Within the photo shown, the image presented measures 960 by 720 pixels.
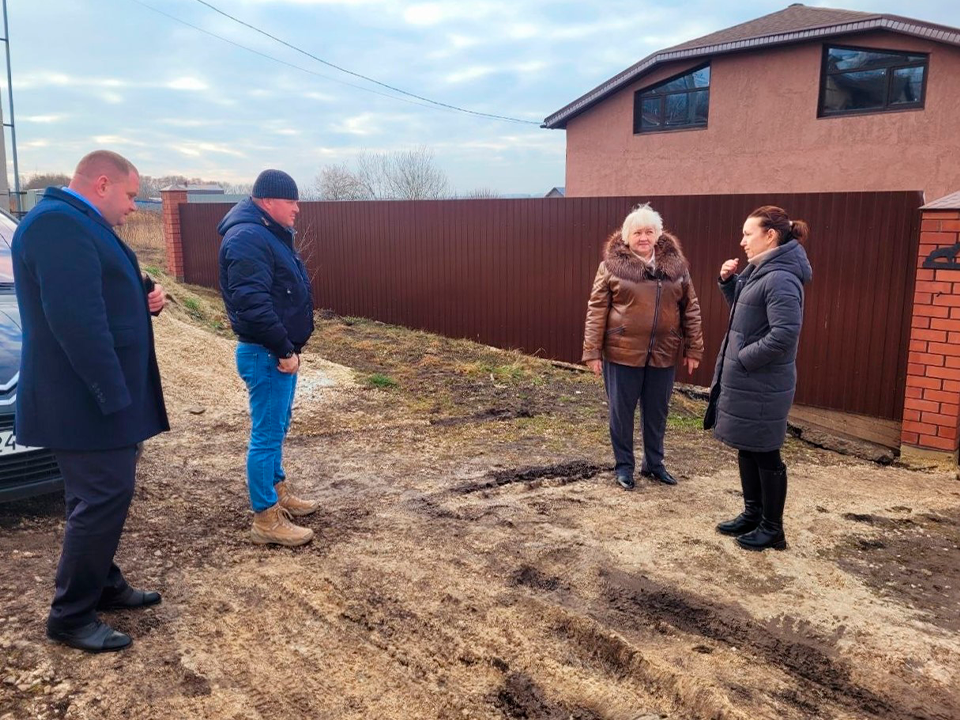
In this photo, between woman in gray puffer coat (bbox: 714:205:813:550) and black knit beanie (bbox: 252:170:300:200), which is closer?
woman in gray puffer coat (bbox: 714:205:813:550)

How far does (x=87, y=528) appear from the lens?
109 inches

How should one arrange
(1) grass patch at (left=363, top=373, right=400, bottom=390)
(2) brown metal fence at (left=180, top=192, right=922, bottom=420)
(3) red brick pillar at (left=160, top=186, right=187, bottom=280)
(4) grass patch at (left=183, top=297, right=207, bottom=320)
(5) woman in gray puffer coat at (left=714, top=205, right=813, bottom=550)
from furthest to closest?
(3) red brick pillar at (left=160, top=186, right=187, bottom=280) < (4) grass patch at (left=183, top=297, right=207, bottom=320) < (1) grass patch at (left=363, top=373, right=400, bottom=390) < (2) brown metal fence at (left=180, top=192, right=922, bottom=420) < (5) woman in gray puffer coat at (left=714, top=205, right=813, bottom=550)

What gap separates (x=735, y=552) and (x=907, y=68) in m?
12.8

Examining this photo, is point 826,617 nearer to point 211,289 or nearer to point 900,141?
point 900,141

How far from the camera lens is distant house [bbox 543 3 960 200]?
509 inches

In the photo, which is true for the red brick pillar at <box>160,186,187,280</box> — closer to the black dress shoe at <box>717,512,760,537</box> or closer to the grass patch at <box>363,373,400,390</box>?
the grass patch at <box>363,373,400,390</box>

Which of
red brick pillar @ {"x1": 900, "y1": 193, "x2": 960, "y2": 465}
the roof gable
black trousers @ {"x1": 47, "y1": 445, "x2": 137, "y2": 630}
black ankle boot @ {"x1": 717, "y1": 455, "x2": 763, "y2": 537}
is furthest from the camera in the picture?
the roof gable

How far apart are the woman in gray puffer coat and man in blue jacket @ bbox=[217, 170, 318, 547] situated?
222 cm

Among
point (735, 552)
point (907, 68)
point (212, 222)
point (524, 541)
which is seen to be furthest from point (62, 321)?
point (907, 68)

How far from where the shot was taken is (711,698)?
2578 mm

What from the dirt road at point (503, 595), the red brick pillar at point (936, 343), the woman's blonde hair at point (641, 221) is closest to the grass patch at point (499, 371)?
the dirt road at point (503, 595)

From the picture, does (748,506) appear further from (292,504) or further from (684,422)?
(684,422)

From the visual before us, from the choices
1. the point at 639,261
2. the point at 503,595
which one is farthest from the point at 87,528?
the point at 639,261

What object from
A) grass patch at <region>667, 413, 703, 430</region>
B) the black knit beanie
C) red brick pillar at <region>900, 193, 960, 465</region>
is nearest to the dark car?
the black knit beanie
